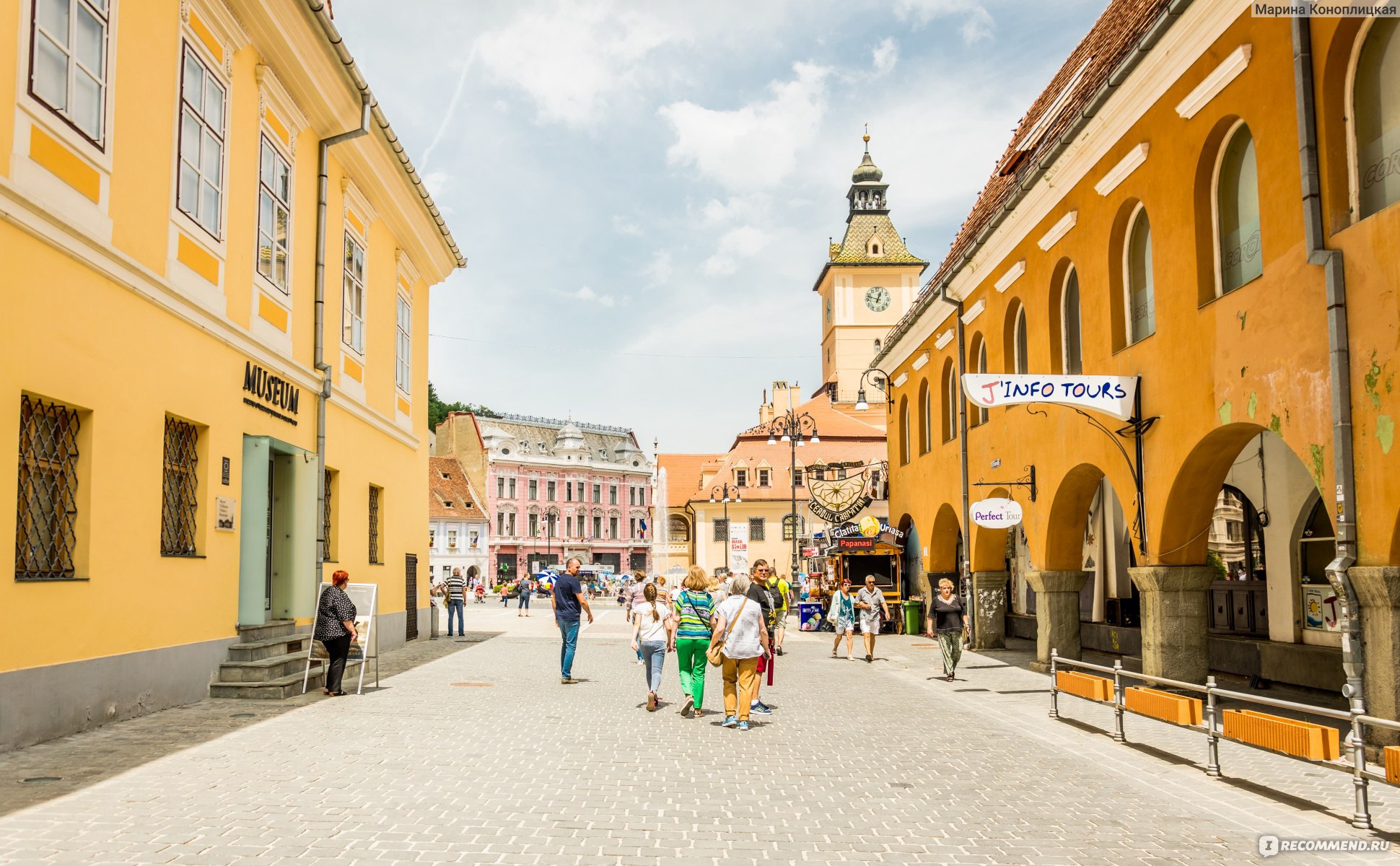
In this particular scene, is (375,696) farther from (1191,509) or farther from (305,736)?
(1191,509)

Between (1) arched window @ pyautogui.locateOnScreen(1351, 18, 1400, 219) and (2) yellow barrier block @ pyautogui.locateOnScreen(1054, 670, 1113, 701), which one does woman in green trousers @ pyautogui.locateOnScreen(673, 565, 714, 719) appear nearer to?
(2) yellow barrier block @ pyautogui.locateOnScreen(1054, 670, 1113, 701)

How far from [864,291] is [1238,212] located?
8012 centimetres

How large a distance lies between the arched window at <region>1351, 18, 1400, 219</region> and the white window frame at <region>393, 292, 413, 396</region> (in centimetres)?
1828

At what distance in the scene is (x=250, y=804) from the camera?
784 cm

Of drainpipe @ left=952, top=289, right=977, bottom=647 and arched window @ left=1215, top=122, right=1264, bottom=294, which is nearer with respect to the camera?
arched window @ left=1215, top=122, right=1264, bottom=294

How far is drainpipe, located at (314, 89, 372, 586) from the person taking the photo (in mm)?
17719

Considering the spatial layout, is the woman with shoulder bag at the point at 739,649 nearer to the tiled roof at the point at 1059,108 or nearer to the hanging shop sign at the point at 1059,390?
the hanging shop sign at the point at 1059,390

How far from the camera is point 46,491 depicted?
34.1 ft

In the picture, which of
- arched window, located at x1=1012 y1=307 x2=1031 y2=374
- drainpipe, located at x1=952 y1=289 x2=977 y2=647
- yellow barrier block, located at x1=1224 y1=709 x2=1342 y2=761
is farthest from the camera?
drainpipe, located at x1=952 y1=289 x2=977 y2=647

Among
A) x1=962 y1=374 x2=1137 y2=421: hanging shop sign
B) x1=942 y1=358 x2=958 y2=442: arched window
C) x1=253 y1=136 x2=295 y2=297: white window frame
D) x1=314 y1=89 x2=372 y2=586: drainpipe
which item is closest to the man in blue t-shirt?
x1=314 y1=89 x2=372 y2=586: drainpipe

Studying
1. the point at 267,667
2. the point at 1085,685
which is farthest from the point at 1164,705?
the point at 267,667

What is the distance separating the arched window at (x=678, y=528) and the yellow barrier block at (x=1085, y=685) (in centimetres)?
7548

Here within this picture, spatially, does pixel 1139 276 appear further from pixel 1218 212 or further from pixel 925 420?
pixel 925 420

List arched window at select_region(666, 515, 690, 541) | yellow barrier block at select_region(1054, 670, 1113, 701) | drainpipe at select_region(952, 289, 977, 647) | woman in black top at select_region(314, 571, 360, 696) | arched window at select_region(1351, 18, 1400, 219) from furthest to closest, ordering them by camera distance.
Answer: arched window at select_region(666, 515, 690, 541), drainpipe at select_region(952, 289, 977, 647), woman in black top at select_region(314, 571, 360, 696), yellow barrier block at select_region(1054, 670, 1113, 701), arched window at select_region(1351, 18, 1400, 219)
